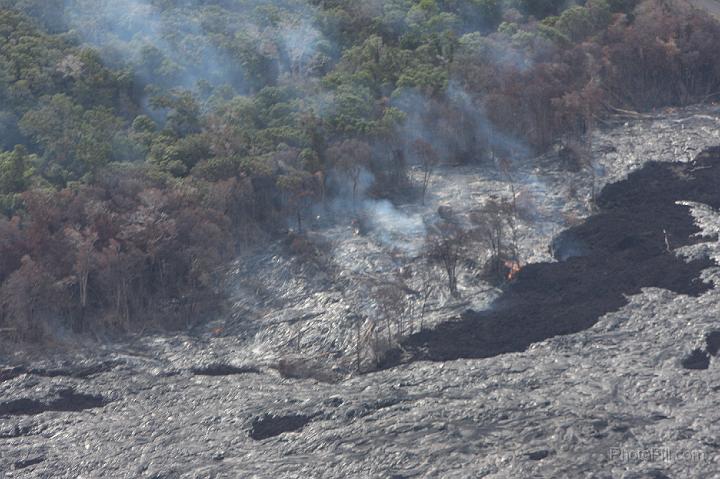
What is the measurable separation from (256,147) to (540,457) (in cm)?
1419

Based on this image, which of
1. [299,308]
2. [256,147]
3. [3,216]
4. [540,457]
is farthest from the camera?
[256,147]

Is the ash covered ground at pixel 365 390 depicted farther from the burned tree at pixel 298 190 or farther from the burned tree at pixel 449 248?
the burned tree at pixel 298 190

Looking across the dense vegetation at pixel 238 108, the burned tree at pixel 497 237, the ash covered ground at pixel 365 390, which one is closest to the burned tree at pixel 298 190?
the dense vegetation at pixel 238 108

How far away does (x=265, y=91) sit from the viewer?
114 ft

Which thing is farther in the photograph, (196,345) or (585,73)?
(585,73)

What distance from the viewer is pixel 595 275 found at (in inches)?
→ 1019

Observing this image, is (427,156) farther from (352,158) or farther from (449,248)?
(449,248)

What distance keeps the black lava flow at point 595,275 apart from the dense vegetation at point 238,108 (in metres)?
4.58

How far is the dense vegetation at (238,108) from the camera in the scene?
27406 millimetres

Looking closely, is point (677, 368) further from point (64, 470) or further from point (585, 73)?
point (585, 73)

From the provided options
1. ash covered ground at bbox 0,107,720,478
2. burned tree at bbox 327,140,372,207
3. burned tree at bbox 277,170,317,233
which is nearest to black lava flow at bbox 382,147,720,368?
ash covered ground at bbox 0,107,720,478

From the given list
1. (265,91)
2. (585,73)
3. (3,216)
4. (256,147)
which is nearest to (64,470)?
(3,216)

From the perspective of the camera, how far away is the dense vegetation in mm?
27406

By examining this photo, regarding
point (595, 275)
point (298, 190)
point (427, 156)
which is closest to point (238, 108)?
point (298, 190)
